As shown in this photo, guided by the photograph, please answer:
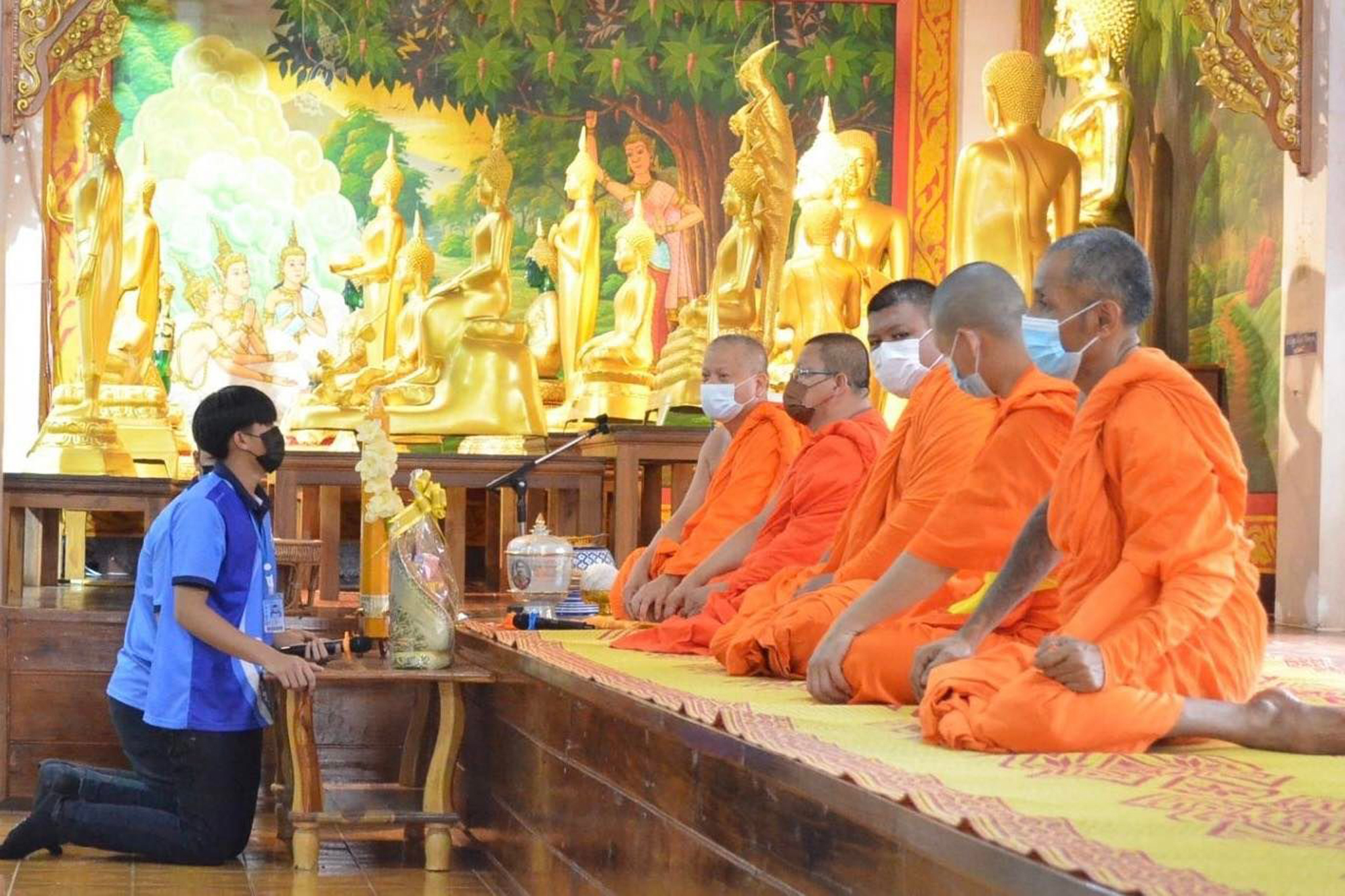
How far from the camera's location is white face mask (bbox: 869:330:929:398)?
449cm

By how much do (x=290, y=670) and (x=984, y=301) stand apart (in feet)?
6.10

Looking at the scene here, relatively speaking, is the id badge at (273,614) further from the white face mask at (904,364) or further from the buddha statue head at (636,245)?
the buddha statue head at (636,245)

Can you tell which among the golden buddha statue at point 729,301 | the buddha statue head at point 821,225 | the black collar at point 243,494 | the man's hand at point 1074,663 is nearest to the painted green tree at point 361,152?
the golden buddha statue at point 729,301

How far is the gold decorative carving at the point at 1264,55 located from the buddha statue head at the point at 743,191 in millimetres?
2437

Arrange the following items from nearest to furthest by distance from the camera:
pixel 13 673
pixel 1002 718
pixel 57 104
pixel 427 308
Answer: pixel 1002 718, pixel 13 673, pixel 427 308, pixel 57 104

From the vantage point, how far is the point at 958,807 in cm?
241

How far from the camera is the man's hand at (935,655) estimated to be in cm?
346

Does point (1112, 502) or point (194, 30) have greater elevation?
point (194, 30)

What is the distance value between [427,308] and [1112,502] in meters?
6.36

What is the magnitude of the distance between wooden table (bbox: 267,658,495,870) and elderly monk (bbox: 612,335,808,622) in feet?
2.57

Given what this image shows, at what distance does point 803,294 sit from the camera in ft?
31.5

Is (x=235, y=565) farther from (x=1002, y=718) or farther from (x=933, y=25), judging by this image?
(x=933, y=25)

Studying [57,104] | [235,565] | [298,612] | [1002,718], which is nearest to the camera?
[1002,718]

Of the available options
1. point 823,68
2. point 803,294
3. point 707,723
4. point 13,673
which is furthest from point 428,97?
point 707,723
